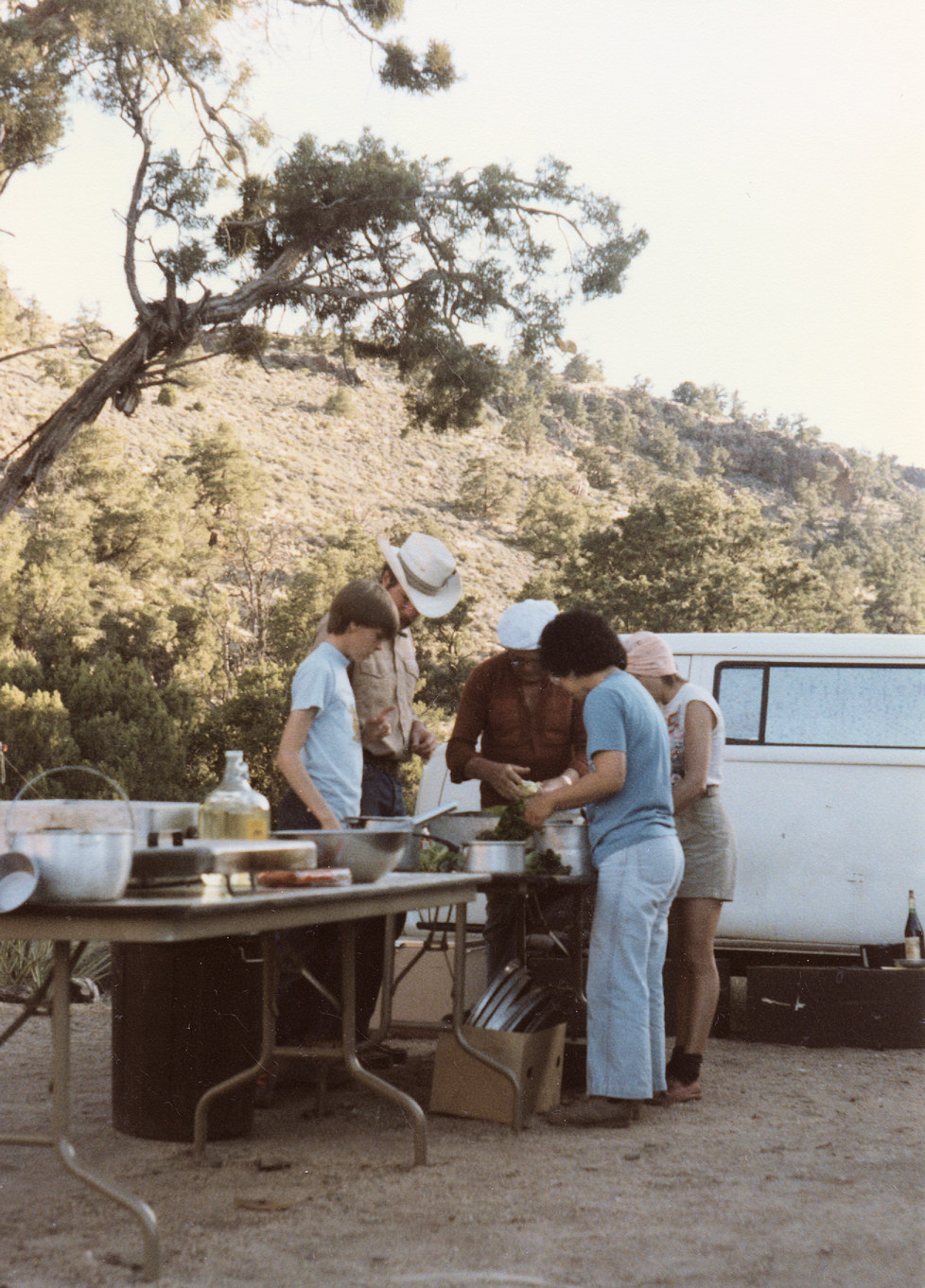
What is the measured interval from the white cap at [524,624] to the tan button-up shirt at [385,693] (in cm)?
44

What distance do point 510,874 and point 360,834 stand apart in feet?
2.98


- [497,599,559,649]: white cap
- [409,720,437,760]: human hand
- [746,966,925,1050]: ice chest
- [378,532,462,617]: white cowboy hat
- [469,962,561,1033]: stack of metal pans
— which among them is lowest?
[746,966,925,1050]: ice chest

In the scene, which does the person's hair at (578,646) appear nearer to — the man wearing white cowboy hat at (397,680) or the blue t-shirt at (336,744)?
the blue t-shirt at (336,744)

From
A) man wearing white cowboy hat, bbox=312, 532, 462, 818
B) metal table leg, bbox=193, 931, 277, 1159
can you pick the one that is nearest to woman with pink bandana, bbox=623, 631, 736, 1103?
Result: man wearing white cowboy hat, bbox=312, 532, 462, 818

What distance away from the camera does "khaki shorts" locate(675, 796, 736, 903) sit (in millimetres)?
4996

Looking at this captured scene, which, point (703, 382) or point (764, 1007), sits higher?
point (703, 382)

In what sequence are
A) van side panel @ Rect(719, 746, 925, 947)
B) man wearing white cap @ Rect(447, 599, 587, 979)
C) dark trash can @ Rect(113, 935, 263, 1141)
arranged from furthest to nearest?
van side panel @ Rect(719, 746, 925, 947), man wearing white cap @ Rect(447, 599, 587, 979), dark trash can @ Rect(113, 935, 263, 1141)

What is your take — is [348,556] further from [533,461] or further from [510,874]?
[533,461]

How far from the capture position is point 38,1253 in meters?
3.14

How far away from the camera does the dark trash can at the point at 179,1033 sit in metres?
4.17

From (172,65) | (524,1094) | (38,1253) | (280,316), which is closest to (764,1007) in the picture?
(524,1094)

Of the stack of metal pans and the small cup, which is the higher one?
the small cup

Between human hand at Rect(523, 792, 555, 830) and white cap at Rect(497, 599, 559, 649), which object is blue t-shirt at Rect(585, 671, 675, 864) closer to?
human hand at Rect(523, 792, 555, 830)

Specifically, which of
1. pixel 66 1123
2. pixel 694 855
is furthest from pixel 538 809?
pixel 66 1123
